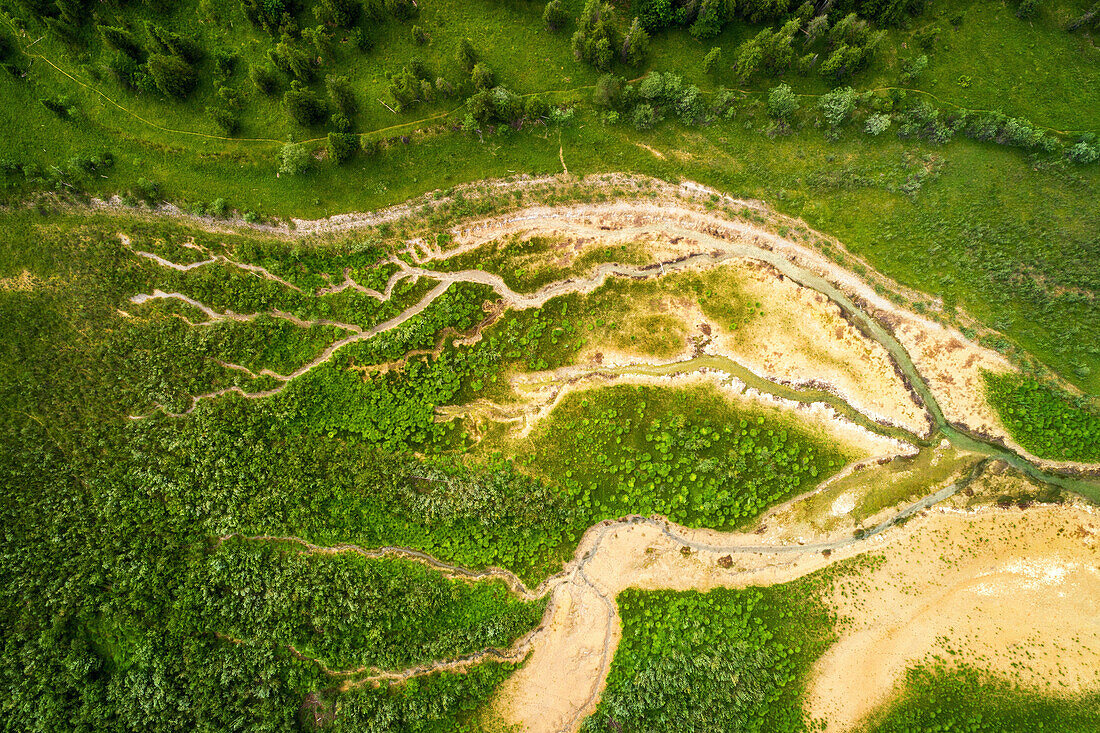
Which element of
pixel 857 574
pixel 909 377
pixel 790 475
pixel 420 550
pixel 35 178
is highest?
pixel 35 178

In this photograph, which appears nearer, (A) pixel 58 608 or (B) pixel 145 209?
(A) pixel 58 608

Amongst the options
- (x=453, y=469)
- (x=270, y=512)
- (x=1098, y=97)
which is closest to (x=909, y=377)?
(x=1098, y=97)

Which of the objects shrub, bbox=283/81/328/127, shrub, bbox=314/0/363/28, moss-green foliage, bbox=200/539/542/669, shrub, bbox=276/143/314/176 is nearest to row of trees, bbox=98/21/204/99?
shrub, bbox=283/81/328/127

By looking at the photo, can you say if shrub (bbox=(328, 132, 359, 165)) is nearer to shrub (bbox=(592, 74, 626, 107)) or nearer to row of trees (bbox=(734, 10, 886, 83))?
shrub (bbox=(592, 74, 626, 107))

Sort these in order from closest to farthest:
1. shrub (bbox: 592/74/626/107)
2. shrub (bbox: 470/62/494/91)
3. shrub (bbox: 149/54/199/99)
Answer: shrub (bbox: 149/54/199/99)
shrub (bbox: 470/62/494/91)
shrub (bbox: 592/74/626/107)

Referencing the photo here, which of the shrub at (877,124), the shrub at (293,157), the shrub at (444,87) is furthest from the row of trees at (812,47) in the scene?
→ the shrub at (293,157)

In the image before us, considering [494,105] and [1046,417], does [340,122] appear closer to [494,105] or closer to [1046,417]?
[494,105]

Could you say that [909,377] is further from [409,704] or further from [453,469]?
[409,704]

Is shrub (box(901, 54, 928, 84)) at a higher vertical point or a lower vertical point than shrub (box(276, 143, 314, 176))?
higher
